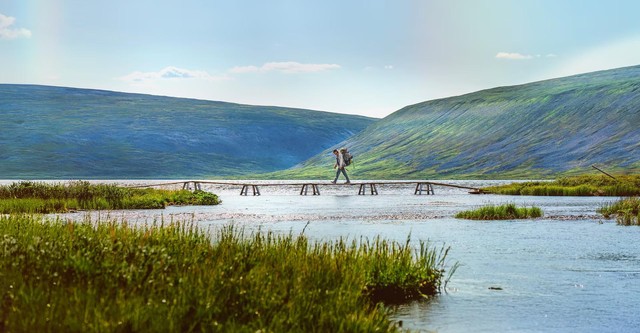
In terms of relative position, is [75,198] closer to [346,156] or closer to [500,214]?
[500,214]

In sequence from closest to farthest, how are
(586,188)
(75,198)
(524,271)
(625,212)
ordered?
(524,271) → (625,212) → (75,198) → (586,188)

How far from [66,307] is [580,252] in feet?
85.8

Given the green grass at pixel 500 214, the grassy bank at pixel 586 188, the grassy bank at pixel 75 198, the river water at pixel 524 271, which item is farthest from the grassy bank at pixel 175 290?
the grassy bank at pixel 586 188

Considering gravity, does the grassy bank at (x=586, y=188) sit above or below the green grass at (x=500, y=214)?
above

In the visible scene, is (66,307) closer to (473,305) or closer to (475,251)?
(473,305)

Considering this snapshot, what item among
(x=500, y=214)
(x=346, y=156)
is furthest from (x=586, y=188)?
(x=500, y=214)

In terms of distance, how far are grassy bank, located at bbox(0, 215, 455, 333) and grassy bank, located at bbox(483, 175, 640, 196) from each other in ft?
257

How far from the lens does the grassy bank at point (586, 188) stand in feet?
313

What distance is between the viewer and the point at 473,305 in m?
23.0

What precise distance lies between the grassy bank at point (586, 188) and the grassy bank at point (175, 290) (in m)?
78.3

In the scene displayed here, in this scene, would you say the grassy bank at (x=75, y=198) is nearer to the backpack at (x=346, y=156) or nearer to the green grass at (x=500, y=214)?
the green grass at (x=500, y=214)

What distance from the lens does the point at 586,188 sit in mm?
100250

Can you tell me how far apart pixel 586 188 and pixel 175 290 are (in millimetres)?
90944

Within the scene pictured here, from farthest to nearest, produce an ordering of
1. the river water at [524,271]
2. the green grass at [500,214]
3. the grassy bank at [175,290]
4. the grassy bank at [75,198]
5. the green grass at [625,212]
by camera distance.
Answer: the grassy bank at [75,198], the green grass at [500,214], the green grass at [625,212], the river water at [524,271], the grassy bank at [175,290]
